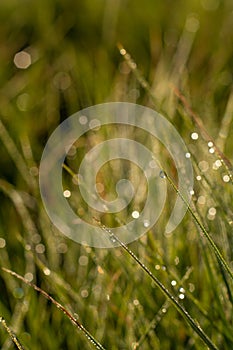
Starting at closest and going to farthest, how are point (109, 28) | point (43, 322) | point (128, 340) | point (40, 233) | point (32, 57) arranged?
point (128, 340)
point (43, 322)
point (40, 233)
point (32, 57)
point (109, 28)

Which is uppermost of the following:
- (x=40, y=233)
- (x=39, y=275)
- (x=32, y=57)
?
(x=32, y=57)

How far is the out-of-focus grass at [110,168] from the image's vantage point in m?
0.98

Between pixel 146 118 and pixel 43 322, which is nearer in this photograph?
pixel 43 322

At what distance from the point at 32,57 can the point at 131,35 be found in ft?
1.11

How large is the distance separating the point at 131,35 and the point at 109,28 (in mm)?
76

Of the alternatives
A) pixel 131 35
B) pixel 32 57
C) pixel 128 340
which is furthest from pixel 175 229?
pixel 131 35

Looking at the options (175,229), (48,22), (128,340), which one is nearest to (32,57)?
(48,22)

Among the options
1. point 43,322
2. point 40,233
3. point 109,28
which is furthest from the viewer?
point 109,28

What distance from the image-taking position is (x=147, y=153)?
1.36 metres

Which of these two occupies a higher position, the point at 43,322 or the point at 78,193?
the point at 78,193

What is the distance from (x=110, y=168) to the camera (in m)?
1.40

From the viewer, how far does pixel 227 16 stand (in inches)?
85.4

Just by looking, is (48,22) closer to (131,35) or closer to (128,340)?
(131,35)

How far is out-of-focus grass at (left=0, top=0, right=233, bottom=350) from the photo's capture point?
98 centimetres
